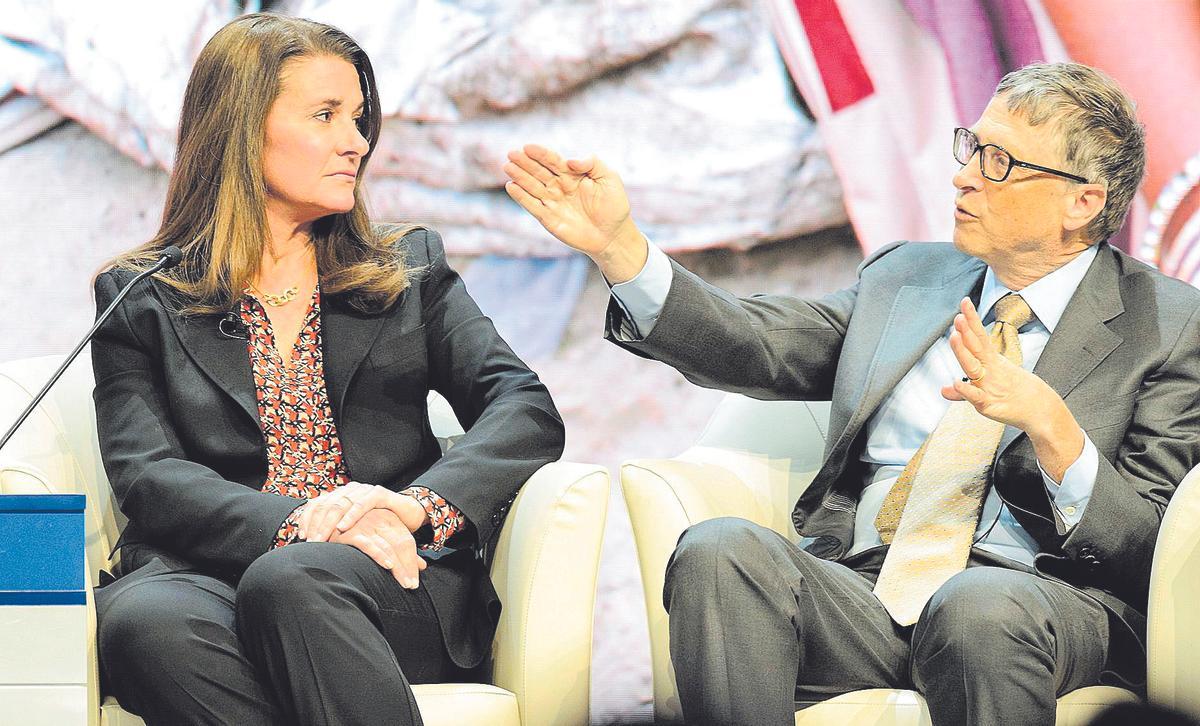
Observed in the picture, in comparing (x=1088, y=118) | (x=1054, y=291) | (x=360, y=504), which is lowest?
(x=360, y=504)

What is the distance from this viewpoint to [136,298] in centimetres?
224

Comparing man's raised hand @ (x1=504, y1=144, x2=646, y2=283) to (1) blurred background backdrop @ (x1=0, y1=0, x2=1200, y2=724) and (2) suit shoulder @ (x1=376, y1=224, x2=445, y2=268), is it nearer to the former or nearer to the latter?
(2) suit shoulder @ (x1=376, y1=224, x2=445, y2=268)

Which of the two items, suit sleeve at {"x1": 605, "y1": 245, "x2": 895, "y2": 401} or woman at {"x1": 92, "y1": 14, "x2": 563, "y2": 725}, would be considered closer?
woman at {"x1": 92, "y1": 14, "x2": 563, "y2": 725}

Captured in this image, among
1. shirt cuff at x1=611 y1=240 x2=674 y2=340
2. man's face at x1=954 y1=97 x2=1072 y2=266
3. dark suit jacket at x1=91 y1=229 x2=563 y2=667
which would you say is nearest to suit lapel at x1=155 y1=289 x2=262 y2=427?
dark suit jacket at x1=91 y1=229 x2=563 y2=667

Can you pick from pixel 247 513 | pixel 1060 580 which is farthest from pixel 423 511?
pixel 1060 580

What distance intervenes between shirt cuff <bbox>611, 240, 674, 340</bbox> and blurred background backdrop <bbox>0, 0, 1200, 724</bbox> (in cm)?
91

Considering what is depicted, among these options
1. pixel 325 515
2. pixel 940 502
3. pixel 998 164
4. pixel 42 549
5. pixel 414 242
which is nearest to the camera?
pixel 42 549

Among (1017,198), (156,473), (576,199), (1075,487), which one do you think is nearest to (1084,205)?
(1017,198)

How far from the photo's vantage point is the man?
5.89 ft

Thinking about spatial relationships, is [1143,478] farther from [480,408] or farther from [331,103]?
[331,103]

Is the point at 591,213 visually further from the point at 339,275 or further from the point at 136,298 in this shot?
the point at 136,298

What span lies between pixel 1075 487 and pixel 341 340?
1132mm

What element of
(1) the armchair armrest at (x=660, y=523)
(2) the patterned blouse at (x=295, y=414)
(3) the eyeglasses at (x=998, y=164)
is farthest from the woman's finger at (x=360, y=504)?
(3) the eyeglasses at (x=998, y=164)

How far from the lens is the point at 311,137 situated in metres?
2.28
